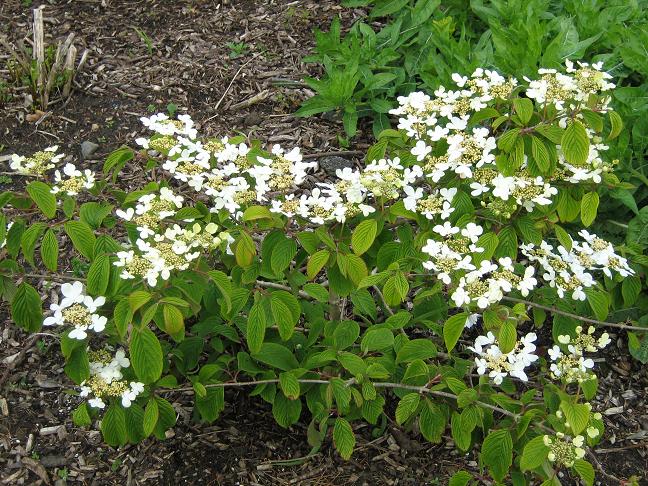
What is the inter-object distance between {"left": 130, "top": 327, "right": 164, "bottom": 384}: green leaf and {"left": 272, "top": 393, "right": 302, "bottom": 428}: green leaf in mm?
559

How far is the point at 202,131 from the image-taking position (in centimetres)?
393

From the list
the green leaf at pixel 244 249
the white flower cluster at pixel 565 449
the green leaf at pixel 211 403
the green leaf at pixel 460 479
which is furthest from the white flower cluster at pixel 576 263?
the green leaf at pixel 211 403

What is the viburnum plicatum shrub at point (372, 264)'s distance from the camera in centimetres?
189

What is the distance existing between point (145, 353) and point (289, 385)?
474 millimetres

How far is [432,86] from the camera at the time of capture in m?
3.67

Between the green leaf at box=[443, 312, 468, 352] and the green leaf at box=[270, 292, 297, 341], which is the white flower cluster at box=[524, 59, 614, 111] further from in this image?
the green leaf at box=[270, 292, 297, 341]

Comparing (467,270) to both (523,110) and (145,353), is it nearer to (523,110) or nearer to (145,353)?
(523,110)

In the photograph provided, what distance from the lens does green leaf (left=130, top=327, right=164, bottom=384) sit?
6.08 feet

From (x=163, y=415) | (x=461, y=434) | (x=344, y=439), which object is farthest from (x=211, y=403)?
(x=461, y=434)

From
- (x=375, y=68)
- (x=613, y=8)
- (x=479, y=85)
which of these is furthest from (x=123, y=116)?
(x=613, y=8)

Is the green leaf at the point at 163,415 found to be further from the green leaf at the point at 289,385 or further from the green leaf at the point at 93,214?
the green leaf at the point at 93,214

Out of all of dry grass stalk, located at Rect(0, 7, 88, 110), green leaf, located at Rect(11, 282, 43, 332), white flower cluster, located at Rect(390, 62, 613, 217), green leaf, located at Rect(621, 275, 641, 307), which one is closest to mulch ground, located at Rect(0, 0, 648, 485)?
dry grass stalk, located at Rect(0, 7, 88, 110)

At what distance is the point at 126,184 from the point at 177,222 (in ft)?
5.35

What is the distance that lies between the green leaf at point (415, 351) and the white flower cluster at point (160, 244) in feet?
2.22
